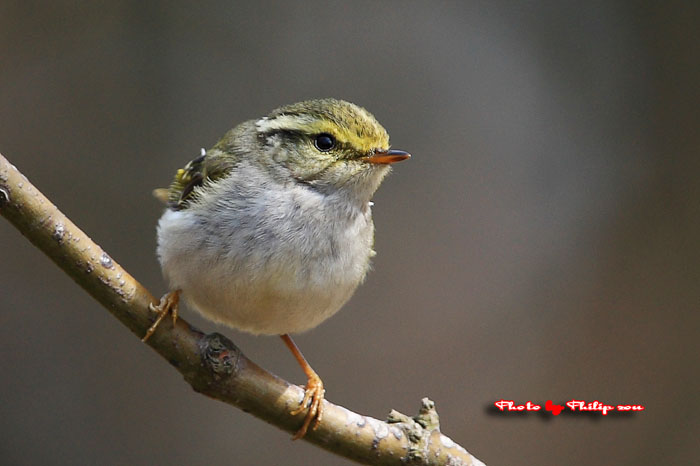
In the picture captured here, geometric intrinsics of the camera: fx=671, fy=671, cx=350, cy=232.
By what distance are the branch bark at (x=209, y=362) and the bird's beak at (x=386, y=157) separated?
0.78m

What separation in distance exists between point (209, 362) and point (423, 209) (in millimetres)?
2558

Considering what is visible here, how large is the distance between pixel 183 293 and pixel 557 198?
9.80 feet

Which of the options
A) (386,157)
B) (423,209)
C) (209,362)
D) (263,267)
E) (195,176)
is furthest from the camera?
(423,209)

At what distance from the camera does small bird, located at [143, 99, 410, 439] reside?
7.22 ft

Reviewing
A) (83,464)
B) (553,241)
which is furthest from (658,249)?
(83,464)

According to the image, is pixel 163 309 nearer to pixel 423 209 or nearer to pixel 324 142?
pixel 324 142

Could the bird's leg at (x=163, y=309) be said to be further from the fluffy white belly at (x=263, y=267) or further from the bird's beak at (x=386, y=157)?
the bird's beak at (x=386, y=157)

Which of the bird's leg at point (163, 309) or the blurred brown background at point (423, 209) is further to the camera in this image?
the blurred brown background at point (423, 209)

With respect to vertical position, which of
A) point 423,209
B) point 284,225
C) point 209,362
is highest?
point 423,209

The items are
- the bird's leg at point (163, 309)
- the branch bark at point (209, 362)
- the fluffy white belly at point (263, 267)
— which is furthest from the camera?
the fluffy white belly at point (263, 267)

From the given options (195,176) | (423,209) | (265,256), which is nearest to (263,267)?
(265,256)

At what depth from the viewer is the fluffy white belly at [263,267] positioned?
219cm

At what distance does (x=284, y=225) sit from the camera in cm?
224

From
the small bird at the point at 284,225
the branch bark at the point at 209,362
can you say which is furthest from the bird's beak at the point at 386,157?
the branch bark at the point at 209,362
